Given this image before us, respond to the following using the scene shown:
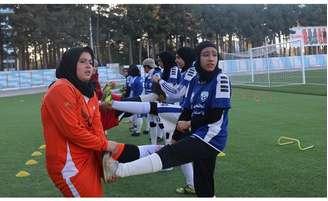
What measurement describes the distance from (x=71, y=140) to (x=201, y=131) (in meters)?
1.07

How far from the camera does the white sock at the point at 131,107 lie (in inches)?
170

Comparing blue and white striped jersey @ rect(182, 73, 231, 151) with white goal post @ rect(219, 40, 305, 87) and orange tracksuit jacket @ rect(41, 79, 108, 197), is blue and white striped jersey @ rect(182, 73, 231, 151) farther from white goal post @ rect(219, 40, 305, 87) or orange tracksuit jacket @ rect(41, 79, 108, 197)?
white goal post @ rect(219, 40, 305, 87)

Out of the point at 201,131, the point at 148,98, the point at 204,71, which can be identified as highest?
the point at 204,71

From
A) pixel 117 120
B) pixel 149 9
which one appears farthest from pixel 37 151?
pixel 149 9

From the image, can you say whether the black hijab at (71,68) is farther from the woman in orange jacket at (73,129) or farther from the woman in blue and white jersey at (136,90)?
the woman in blue and white jersey at (136,90)

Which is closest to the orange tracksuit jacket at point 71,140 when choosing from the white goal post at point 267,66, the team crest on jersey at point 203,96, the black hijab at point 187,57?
the team crest on jersey at point 203,96

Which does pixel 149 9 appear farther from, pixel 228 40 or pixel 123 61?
pixel 228 40

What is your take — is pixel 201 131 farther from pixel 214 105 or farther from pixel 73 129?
pixel 73 129

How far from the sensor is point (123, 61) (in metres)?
62.0

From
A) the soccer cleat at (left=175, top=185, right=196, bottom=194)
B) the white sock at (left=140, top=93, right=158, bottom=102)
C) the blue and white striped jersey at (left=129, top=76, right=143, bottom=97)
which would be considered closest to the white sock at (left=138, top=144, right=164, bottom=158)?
the white sock at (left=140, top=93, right=158, bottom=102)

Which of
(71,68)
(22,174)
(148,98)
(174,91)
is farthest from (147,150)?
(22,174)

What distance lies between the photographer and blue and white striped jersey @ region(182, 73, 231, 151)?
372cm

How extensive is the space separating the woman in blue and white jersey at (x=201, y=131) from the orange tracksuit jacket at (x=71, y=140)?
0.16 m

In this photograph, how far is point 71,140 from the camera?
3264mm
